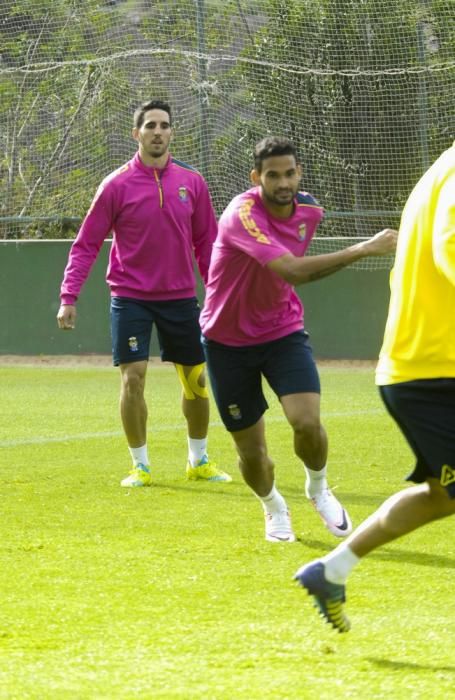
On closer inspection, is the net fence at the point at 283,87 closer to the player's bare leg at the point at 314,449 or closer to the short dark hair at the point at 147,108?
the short dark hair at the point at 147,108

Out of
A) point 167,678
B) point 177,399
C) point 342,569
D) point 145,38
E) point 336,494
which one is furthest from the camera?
point 145,38

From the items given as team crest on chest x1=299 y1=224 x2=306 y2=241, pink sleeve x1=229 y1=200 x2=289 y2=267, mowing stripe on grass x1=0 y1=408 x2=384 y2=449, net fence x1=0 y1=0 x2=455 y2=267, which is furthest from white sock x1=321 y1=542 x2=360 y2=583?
net fence x1=0 y1=0 x2=455 y2=267

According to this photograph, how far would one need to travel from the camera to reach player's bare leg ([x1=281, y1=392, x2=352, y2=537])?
6.56 m

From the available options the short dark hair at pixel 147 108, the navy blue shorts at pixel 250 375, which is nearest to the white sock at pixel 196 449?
the short dark hair at pixel 147 108

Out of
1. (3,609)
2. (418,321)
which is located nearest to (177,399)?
(3,609)

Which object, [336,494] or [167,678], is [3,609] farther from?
[336,494]

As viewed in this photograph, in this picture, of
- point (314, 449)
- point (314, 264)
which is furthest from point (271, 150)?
point (314, 449)

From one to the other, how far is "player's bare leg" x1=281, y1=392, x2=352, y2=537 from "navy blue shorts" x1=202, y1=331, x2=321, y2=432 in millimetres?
61

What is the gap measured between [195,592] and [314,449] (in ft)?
4.60

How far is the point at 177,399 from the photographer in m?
14.5

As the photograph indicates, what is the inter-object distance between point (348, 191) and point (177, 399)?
5.59 meters

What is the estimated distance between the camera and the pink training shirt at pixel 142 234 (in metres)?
8.66

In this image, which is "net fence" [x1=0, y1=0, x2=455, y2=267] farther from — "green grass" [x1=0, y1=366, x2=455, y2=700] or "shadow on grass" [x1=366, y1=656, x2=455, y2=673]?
"shadow on grass" [x1=366, y1=656, x2=455, y2=673]

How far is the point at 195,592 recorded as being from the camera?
219 inches
